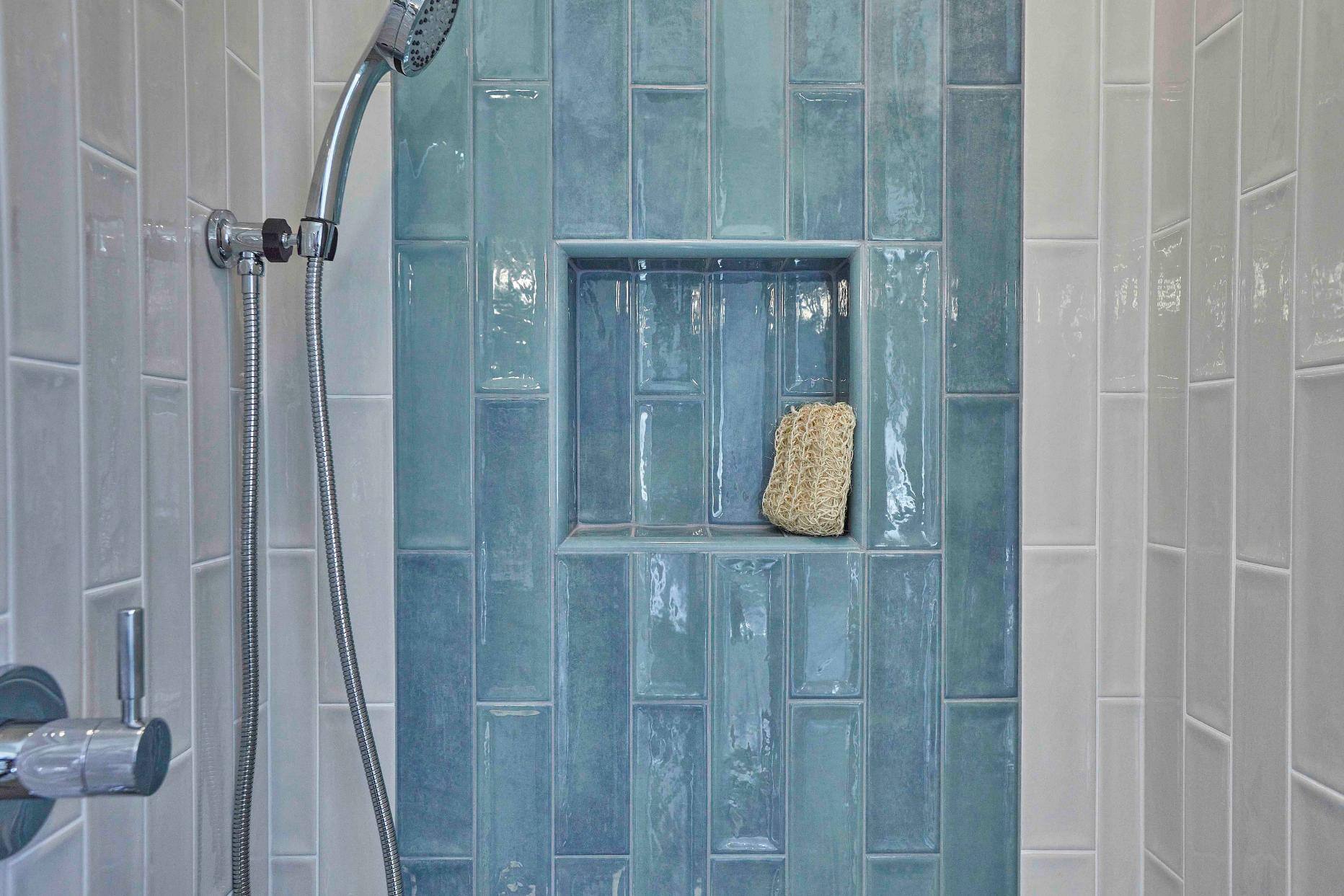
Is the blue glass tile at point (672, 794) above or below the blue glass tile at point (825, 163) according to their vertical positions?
below

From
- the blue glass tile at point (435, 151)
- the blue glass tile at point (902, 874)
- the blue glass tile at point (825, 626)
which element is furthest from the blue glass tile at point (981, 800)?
the blue glass tile at point (435, 151)

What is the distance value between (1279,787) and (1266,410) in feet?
1.07

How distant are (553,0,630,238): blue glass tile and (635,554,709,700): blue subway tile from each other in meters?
0.39

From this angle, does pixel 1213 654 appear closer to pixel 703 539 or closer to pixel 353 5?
pixel 703 539

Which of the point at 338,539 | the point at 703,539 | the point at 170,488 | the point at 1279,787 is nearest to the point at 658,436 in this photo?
the point at 703,539

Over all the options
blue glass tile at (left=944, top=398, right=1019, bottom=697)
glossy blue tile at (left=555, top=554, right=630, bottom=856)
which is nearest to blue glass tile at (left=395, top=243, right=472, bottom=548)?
glossy blue tile at (left=555, top=554, right=630, bottom=856)

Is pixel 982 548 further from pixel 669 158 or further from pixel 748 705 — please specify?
pixel 669 158

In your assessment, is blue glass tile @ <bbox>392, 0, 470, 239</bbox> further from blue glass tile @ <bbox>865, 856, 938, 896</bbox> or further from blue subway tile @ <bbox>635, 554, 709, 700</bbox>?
blue glass tile @ <bbox>865, 856, 938, 896</bbox>

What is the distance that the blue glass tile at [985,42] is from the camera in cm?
100

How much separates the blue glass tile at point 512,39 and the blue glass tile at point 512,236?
0.01 metres

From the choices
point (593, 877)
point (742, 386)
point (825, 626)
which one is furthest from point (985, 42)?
point (593, 877)

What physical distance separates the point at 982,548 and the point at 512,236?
2.17ft

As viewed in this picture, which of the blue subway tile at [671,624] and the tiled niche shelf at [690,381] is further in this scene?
the tiled niche shelf at [690,381]

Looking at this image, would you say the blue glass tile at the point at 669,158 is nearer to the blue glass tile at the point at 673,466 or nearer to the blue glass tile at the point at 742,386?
the blue glass tile at the point at 742,386
